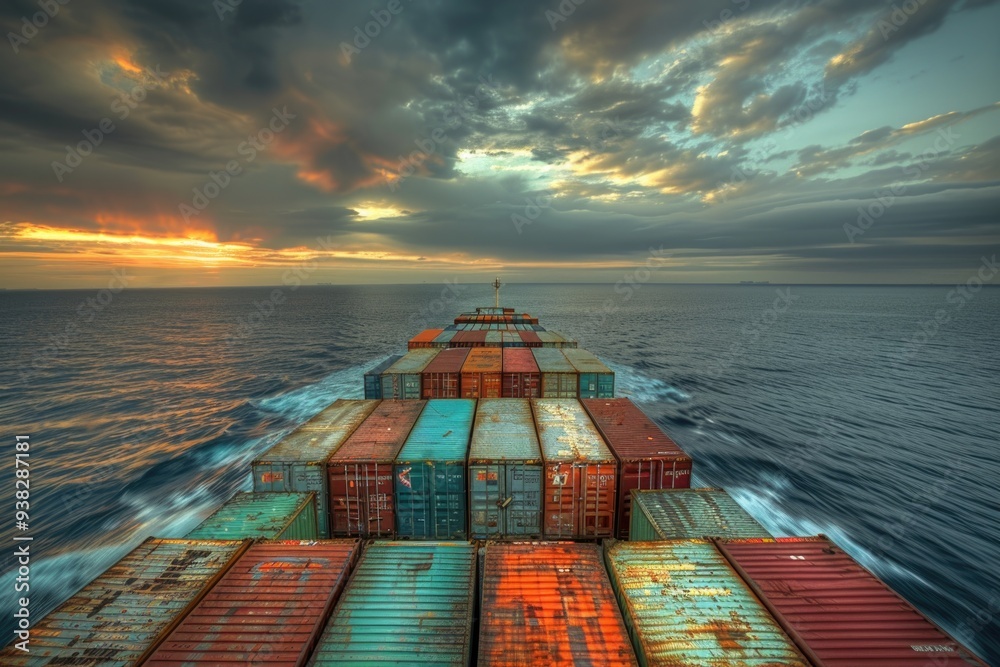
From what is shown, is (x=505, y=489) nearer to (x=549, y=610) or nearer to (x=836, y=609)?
(x=549, y=610)

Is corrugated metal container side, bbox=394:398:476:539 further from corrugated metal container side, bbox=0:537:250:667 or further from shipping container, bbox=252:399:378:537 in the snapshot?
corrugated metal container side, bbox=0:537:250:667

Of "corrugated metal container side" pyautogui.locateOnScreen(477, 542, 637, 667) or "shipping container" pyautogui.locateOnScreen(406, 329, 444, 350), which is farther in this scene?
"shipping container" pyautogui.locateOnScreen(406, 329, 444, 350)

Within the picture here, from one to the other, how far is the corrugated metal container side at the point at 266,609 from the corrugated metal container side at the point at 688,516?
1027cm

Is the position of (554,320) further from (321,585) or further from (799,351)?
(321,585)

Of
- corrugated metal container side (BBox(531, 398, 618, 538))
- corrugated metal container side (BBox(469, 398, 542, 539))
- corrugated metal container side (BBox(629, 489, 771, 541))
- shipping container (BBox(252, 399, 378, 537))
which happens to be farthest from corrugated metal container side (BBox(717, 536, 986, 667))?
shipping container (BBox(252, 399, 378, 537))

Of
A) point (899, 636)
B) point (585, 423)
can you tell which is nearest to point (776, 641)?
point (899, 636)

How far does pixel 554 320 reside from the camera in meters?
136

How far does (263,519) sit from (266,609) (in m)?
5.43

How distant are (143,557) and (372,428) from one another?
9910 millimetres

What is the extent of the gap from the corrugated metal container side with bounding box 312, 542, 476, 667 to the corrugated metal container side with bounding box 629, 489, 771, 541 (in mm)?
6910

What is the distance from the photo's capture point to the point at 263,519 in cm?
1396

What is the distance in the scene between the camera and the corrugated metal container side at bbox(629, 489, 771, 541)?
43.5 feet

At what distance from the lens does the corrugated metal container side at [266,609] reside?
8.27 meters

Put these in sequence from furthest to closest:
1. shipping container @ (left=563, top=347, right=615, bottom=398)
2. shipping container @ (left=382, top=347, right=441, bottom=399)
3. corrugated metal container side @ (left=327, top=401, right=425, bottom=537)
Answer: shipping container @ (left=382, top=347, right=441, bottom=399) < shipping container @ (left=563, top=347, right=615, bottom=398) < corrugated metal container side @ (left=327, top=401, right=425, bottom=537)
